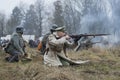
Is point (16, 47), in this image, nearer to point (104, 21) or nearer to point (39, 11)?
point (104, 21)

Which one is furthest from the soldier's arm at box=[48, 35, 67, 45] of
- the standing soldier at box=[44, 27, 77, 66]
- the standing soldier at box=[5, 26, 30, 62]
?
the standing soldier at box=[5, 26, 30, 62]

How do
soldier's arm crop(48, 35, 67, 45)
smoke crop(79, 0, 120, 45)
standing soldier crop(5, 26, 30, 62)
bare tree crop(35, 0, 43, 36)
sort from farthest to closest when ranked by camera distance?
bare tree crop(35, 0, 43, 36)
smoke crop(79, 0, 120, 45)
standing soldier crop(5, 26, 30, 62)
soldier's arm crop(48, 35, 67, 45)

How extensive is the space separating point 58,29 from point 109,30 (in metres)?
23.4

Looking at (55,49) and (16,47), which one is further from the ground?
(55,49)

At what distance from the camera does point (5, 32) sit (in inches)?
2968

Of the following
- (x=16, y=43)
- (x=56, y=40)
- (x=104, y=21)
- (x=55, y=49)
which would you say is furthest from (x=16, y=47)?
(x=104, y=21)

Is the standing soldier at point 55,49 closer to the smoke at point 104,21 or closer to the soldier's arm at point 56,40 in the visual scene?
the soldier's arm at point 56,40

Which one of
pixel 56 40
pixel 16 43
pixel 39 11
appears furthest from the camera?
pixel 39 11

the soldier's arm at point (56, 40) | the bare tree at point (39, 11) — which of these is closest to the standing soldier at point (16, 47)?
the soldier's arm at point (56, 40)

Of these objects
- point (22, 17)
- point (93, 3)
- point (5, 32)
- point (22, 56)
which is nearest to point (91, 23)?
point (93, 3)

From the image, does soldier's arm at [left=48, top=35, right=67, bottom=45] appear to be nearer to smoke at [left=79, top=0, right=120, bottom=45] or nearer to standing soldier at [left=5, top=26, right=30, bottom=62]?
standing soldier at [left=5, top=26, right=30, bottom=62]

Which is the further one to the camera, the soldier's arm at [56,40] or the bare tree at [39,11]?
the bare tree at [39,11]

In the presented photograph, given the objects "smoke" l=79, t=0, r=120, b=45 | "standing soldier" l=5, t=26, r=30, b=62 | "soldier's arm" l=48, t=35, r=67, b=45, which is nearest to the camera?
"soldier's arm" l=48, t=35, r=67, b=45

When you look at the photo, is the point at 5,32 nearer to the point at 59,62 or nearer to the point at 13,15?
the point at 13,15
